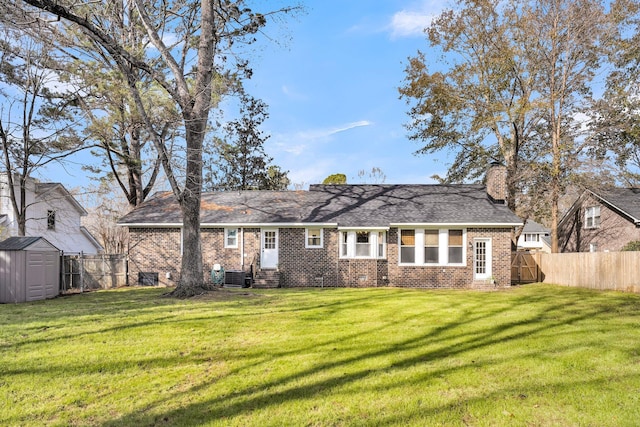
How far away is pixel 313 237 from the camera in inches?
758

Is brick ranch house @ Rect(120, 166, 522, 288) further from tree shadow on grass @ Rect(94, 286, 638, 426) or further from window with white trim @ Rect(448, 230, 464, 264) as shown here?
tree shadow on grass @ Rect(94, 286, 638, 426)

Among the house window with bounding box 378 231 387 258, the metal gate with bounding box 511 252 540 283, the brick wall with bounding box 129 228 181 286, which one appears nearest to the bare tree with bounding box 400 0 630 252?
the metal gate with bounding box 511 252 540 283

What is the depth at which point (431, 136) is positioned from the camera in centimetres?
2819

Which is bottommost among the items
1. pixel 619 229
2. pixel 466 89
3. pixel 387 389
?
pixel 387 389

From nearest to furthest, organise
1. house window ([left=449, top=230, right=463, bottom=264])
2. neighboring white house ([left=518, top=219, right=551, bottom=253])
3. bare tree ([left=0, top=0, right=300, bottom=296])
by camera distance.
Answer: bare tree ([left=0, top=0, right=300, bottom=296])
house window ([left=449, top=230, right=463, bottom=264])
neighboring white house ([left=518, top=219, right=551, bottom=253])

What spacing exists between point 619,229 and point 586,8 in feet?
39.9

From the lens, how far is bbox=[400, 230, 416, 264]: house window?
18891mm

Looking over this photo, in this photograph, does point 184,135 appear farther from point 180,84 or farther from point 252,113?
point 252,113

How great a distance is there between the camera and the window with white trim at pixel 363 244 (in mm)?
18984

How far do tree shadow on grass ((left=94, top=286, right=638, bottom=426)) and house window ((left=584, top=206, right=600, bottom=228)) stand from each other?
16259 millimetres

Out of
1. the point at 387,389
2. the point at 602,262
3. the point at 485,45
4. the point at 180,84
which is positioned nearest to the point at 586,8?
the point at 485,45

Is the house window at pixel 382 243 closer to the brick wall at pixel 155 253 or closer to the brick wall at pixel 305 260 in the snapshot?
the brick wall at pixel 305 260

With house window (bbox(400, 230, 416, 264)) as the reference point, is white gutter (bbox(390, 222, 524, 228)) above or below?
above

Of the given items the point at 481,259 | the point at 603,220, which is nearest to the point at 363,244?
the point at 481,259
